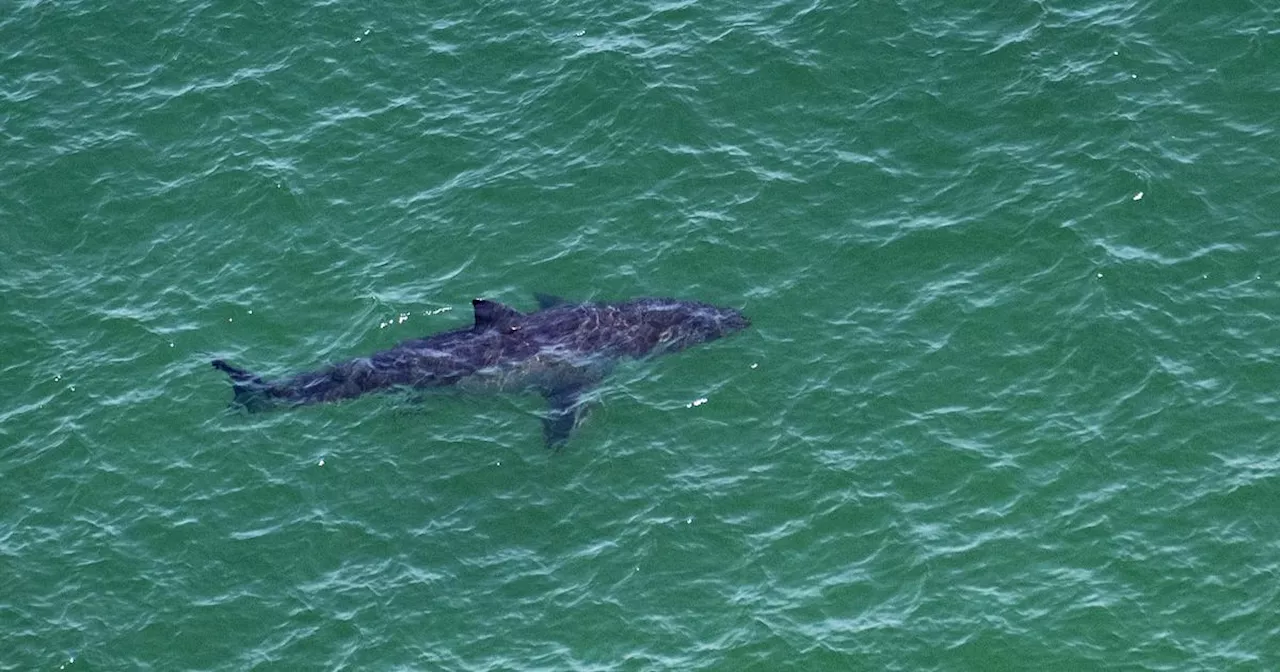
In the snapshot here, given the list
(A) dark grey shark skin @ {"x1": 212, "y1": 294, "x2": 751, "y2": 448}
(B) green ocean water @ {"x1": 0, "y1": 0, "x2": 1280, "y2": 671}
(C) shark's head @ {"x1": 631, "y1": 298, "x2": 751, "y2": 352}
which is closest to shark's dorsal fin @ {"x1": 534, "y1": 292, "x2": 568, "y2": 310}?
(B) green ocean water @ {"x1": 0, "y1": 0, "x2": 1280, "y2": 671}

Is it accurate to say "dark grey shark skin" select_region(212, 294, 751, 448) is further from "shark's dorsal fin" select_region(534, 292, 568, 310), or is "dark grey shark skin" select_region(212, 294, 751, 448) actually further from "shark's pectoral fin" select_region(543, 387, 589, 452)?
"shark's dorsal fin" select_region(534, 292, 568, 310)

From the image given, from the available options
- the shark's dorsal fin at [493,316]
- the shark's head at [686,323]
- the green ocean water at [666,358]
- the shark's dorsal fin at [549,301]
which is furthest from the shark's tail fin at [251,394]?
the shark's head at [686,323]

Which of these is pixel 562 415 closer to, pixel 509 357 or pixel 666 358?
pixel 509 357

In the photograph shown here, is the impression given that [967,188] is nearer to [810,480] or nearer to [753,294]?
[753,294]

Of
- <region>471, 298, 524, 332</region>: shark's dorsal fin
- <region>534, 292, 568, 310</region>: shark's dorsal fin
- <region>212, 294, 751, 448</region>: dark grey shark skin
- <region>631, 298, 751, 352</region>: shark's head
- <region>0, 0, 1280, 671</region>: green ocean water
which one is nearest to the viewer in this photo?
→ <region>0, 0, 1280, 671</region>: green ocean water

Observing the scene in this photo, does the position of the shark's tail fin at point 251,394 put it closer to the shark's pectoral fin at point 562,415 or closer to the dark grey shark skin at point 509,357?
the dark grey shark skin at point 509,357

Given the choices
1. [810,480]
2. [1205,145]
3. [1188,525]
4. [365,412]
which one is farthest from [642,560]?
[1205,145]
